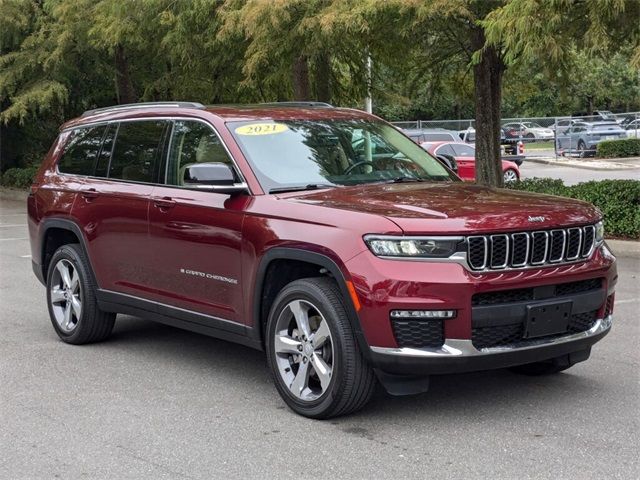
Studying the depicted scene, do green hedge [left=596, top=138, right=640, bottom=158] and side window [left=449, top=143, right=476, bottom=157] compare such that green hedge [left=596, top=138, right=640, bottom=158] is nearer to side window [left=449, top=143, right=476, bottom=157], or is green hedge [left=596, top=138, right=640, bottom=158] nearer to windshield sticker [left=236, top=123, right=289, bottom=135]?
side window [left=449, top=143, right=476, bottom=157]

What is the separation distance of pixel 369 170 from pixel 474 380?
5.17 ft

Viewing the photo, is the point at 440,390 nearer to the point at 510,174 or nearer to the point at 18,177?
the point at 510,174

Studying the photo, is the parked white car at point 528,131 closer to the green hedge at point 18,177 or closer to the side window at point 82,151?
the green hedge at point 18,177

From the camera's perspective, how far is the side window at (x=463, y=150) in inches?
1081

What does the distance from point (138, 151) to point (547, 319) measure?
342cm

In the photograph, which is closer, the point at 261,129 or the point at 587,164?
the point at 261,129

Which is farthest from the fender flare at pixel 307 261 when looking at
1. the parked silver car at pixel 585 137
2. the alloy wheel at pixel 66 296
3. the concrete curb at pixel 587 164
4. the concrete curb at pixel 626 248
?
the parked silver car at pixel 585 137

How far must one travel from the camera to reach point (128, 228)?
6.58 meters

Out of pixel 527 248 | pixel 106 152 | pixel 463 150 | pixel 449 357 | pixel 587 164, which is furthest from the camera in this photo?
pixel 587 164

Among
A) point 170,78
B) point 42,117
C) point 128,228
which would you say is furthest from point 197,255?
point 42,117

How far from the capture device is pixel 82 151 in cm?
754

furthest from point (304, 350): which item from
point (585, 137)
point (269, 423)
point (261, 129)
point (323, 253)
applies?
point (585, 137)

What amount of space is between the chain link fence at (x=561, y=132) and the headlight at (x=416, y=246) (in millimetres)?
30593

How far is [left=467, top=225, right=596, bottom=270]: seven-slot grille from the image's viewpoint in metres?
4.75
